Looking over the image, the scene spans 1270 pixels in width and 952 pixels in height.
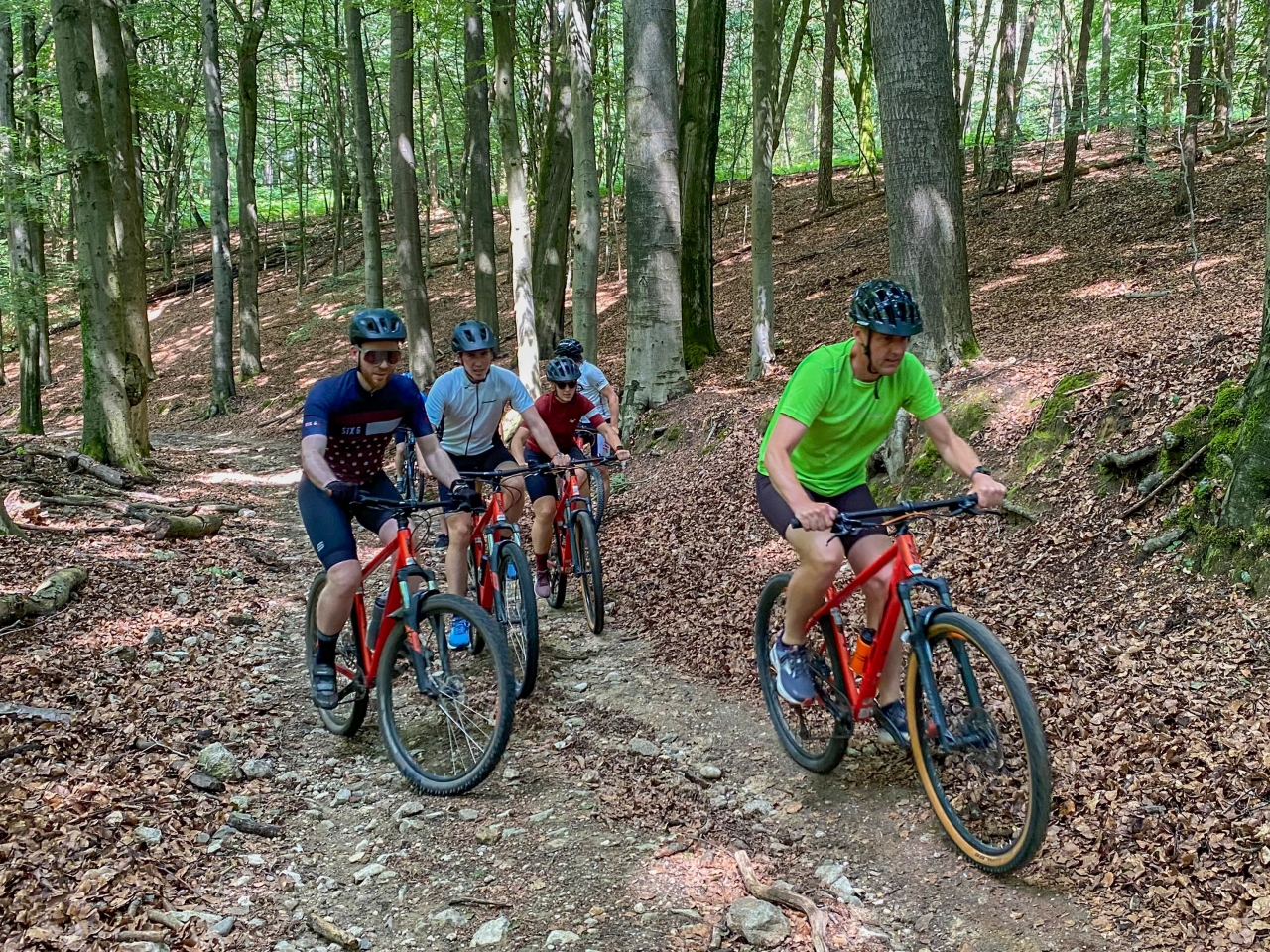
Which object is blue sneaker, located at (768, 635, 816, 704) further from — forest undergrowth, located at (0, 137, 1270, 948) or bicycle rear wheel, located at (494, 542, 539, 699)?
bicycle rear wheel, located at (494, 542, 539, 699)

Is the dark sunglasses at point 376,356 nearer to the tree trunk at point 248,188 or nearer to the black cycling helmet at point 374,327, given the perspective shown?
the black cycling helmet at point 374,327

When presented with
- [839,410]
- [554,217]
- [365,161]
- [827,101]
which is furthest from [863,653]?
[827,101]

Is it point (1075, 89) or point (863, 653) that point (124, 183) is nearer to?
point (863, 653)

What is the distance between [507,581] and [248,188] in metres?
20.8

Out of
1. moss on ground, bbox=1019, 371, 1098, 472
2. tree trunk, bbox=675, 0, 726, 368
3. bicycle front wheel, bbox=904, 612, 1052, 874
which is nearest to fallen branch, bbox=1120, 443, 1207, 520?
moss on ground, bbox=1019, 371, 1098, 472

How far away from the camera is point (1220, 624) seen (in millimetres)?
4457

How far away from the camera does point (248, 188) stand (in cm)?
2297

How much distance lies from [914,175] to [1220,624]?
4.80 meters

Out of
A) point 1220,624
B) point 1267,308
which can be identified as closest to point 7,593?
point 1220,624

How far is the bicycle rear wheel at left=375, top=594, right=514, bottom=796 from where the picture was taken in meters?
4.41

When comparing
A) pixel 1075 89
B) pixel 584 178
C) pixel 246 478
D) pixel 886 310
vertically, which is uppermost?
pixel 1075 89

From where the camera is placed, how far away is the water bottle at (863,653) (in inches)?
164

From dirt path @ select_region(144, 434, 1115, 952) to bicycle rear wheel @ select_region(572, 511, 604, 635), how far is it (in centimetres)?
139

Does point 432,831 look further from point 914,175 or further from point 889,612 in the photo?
point 914,175
